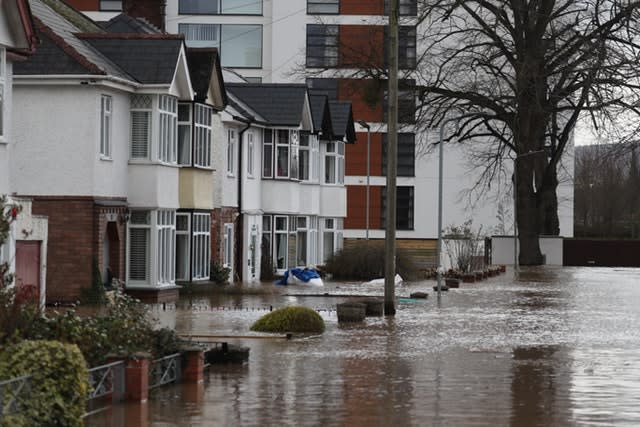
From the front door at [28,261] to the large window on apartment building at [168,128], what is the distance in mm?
9400

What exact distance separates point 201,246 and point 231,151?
653 cm

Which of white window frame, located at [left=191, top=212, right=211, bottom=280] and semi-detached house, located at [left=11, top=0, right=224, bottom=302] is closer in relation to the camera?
semi-detached house, located at [left=11, top=0, right=224, bottom=302]

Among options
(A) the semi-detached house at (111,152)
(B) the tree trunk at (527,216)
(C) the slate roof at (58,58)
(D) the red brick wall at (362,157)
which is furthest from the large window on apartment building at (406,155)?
(C) the slate roof at (58,58)

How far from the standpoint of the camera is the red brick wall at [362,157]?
87.8m

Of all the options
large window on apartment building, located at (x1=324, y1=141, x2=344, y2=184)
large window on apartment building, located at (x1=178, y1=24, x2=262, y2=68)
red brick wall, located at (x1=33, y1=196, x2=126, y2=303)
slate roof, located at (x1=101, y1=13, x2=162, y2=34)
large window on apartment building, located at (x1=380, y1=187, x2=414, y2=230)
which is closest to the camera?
red brick wall, located at (x1=33, y1=196, x2=126, y2=303)

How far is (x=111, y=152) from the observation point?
38.3m

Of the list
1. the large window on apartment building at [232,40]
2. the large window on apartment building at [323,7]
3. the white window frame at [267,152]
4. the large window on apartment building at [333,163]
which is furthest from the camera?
the large window on apartment building at [232,40]

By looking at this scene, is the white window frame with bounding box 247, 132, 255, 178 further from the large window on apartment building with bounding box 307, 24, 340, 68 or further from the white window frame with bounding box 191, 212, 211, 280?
the large window on apartment building with bounding box 307, 24, 340, 68

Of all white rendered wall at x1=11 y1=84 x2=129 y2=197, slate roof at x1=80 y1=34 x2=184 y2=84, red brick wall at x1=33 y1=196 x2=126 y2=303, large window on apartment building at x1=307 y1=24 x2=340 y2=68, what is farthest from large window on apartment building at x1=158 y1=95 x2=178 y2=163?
large window on apartment building at x1=307 y1=24 x2=340 y2=68

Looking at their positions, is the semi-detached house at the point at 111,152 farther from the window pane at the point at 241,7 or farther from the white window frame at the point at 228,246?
the window pane at the point at 241,7

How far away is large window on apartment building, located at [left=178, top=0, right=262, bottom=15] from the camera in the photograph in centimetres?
9119

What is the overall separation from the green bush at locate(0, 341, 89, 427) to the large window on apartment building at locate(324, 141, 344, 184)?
50.2m

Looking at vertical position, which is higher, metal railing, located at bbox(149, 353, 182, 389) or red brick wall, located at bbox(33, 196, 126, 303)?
red brick wall, located at bbox(33, 196, 126, 303)

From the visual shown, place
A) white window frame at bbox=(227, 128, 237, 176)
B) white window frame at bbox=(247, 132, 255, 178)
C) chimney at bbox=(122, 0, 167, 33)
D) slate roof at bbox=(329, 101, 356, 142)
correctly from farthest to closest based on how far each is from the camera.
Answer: slate roof at bbox=(329, 101, 356, 142)
chimney at bbox=(122, 0, 167, 33)
white window frame at bbox=(247, 132, 255, 178)
white window frame at bbox=(227, 128, 237, 176)
